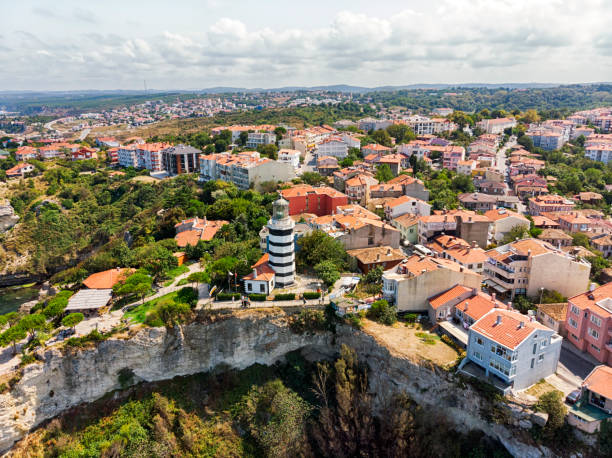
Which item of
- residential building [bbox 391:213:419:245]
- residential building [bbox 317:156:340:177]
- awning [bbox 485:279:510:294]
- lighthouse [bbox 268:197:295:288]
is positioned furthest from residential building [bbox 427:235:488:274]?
residential building [bbox 317:156:340:177]

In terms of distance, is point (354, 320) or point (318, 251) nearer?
point (354, 320)

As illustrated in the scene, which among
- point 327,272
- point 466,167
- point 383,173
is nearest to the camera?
point 327,272

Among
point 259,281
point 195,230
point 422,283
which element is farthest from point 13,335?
point 422,283

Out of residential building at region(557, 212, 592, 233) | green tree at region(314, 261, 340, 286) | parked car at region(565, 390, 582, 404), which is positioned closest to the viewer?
parked car at region(565, 390, 582, 404)

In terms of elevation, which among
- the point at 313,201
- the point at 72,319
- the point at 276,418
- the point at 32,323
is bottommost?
the point at 276,418

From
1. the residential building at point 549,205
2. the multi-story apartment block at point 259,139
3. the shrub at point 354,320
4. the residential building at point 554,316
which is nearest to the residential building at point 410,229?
the residential building at point 554,316

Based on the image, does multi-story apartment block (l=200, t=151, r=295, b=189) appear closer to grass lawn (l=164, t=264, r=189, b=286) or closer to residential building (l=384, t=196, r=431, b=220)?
residential building (l=384, t=196, r=431, b=220)

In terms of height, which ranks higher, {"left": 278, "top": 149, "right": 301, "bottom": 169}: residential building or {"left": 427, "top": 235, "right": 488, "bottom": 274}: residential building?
{"left": 278, "top": 149, "right": 301, "bottom": 169}: residential building

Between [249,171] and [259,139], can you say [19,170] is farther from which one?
[249,171]
